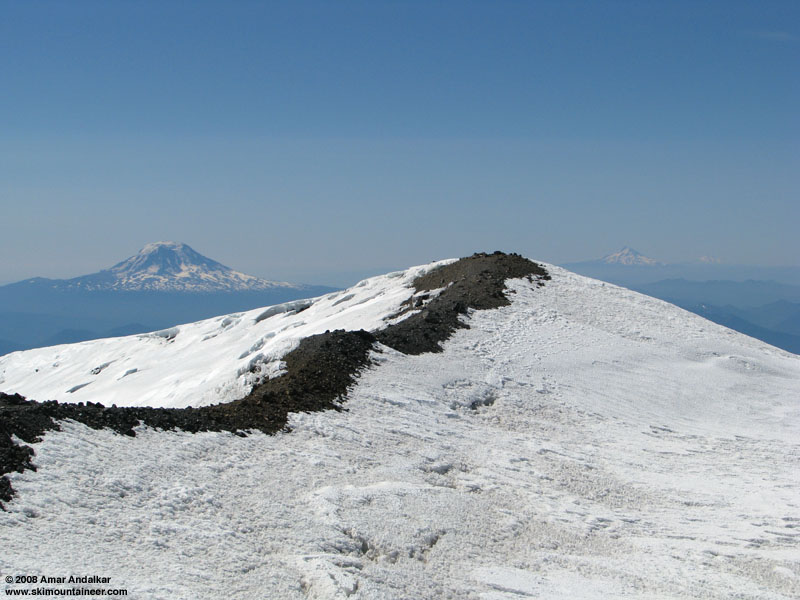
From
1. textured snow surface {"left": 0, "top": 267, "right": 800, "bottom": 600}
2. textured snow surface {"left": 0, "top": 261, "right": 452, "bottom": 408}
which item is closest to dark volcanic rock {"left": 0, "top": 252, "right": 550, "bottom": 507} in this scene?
textured snow surface {"left": 0, "top": 267, "right": 800, "bottom": 600}

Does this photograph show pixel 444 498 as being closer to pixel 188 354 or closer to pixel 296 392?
pixel 296 392

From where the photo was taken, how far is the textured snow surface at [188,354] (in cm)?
2992

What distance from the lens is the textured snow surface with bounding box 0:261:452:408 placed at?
29.9 meters

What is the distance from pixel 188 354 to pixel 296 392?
25266 millimetres

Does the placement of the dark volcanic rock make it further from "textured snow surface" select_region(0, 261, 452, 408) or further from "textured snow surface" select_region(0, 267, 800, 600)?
"textured snow surface" select_region(0, 261, 452, 408)

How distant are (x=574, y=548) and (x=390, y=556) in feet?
12.2

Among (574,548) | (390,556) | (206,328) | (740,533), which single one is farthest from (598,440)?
(206,328)

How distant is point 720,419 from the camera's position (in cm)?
2272

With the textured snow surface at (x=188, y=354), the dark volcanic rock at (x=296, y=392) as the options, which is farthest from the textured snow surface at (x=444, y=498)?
the textured snow surface at (x=188, y=354)

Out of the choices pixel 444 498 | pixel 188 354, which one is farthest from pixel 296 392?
pixel 188 354

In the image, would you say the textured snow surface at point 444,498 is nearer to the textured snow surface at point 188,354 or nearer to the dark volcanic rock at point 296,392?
the dark volcanic rock at point 296,392

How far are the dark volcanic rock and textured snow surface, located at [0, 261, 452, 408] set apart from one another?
96.6 inches

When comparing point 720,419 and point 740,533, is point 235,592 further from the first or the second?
point 720,419

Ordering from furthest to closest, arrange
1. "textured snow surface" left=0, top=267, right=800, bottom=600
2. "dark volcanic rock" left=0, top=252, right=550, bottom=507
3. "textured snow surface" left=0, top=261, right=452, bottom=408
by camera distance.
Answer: "textured snow surface" left=0, top=261, right=452, bottom=408
"dark volcanic rock" left=0, top=252, right=550, bottom=507
"textured snow surface" left=0, top=267, right=800, bottom=600
